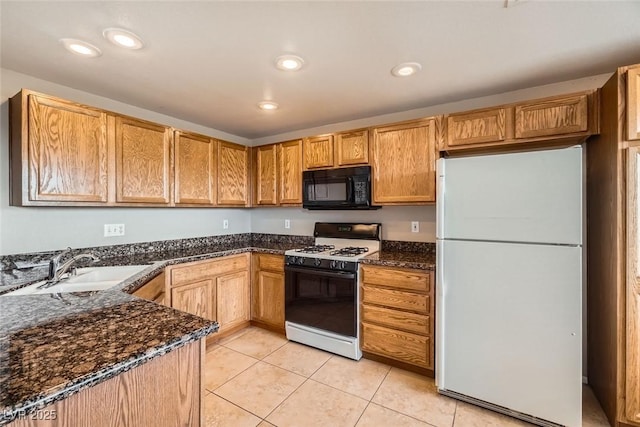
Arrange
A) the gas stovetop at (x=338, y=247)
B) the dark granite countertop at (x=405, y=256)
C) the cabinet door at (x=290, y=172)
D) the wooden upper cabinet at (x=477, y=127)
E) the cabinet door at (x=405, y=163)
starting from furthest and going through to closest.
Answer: the cabinet door at (x=290, y=172), the gas stovetop at (x=338, y=247), the cabinet door at (x=405, y=163), the dark granite countertop at (x=405, y=256), the wooden upper cabinet at (x=477, y=127)

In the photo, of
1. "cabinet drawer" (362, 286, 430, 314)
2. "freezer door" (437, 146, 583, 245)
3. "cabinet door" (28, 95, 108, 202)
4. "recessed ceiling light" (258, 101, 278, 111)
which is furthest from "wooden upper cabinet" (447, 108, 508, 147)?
"cabinet door" (28, 95, 108, 202)

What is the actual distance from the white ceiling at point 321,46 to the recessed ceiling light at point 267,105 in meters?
0.09

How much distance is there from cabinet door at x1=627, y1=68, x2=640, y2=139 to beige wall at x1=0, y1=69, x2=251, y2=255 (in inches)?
141

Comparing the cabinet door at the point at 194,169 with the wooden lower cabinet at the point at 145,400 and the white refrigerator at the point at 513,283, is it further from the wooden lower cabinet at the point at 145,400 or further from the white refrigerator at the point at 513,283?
the white refrigerator at the point at 513,283

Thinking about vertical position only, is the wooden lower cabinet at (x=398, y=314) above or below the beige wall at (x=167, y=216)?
below

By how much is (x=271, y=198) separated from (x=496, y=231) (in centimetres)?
233

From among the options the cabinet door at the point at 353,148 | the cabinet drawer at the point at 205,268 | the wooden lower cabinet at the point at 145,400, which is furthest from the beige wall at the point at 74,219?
the wooden lower cabinet at the point at 145,400

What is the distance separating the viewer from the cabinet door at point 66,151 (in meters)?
1.87

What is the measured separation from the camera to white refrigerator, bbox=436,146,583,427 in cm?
164

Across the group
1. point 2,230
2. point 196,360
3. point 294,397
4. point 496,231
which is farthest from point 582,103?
point 2,230

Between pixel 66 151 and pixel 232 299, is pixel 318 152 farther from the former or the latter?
pixel 66 151

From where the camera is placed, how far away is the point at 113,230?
2531mm

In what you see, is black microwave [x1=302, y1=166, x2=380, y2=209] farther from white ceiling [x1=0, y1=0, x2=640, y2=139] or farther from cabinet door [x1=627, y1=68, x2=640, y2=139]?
cabinet door [x1=627, y1=68, x2=640, y2=139]

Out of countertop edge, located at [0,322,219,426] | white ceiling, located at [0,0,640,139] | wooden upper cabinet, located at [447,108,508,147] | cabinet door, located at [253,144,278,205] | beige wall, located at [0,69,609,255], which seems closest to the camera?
countertop edge, located at [0,322,219,426]
